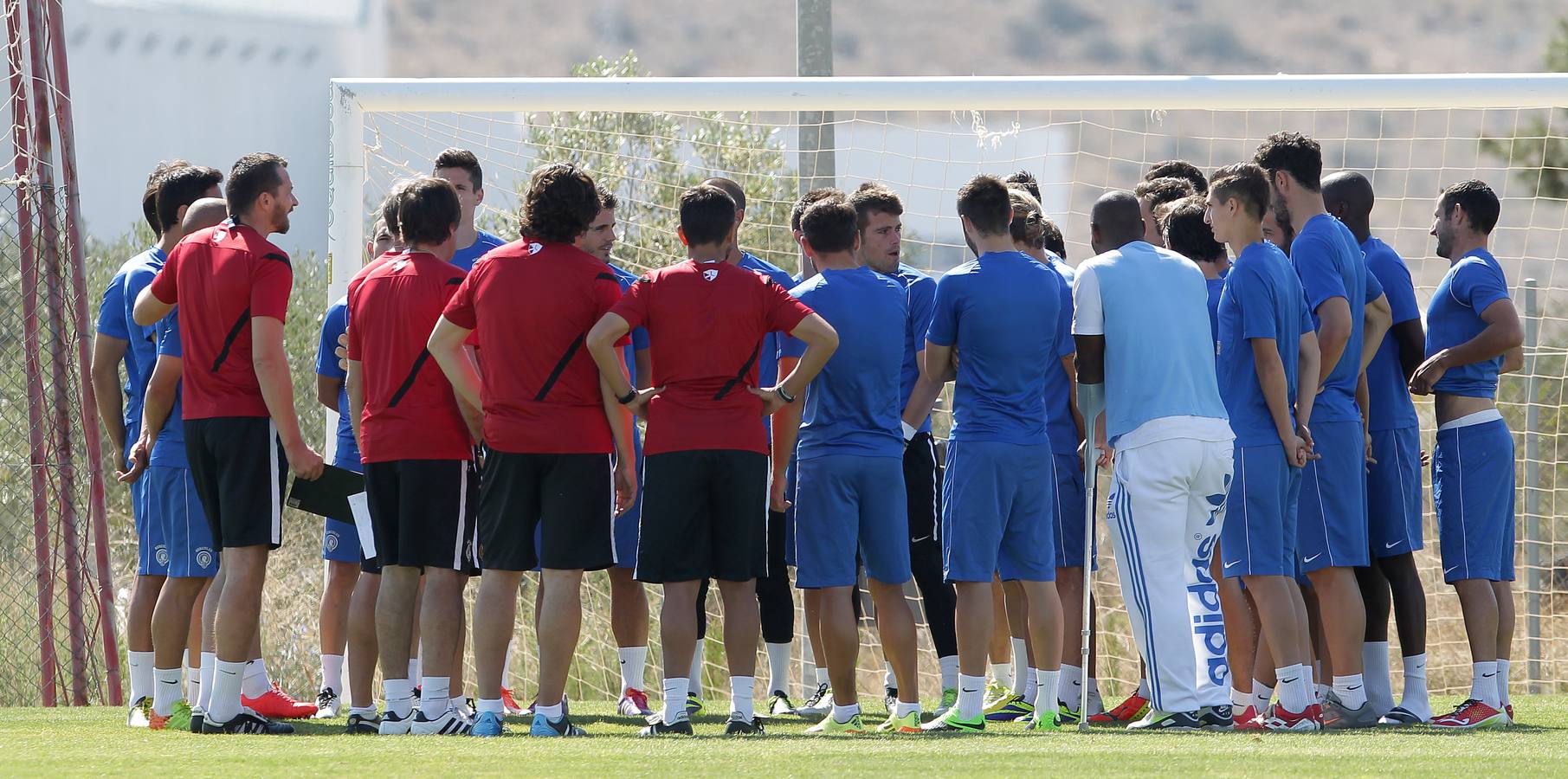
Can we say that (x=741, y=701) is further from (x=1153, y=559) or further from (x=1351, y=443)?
(x=1351, y=443)

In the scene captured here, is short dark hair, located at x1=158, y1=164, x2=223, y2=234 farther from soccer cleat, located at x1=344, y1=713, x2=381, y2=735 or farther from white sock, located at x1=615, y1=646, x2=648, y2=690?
white sock, located at x1=615, y1=646, x2=648, y2=690

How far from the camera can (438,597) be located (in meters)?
5.79

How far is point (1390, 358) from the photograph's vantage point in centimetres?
668

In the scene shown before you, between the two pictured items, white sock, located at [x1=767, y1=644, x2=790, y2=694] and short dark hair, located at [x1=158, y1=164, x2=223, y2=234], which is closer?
short dark hair, located at [x1=158, y1=164, x2=223, y2=234]

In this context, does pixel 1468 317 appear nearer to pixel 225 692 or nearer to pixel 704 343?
pixel 704 343

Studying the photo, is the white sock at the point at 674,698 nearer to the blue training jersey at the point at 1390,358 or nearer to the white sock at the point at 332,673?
the white sock at the point at 332,673

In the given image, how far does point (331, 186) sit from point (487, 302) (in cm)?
305

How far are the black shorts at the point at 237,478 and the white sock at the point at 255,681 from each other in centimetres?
104

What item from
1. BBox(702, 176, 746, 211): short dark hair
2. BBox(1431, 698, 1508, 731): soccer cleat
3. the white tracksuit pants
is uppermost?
BBox(702, 176, 746, 211): short dark hair

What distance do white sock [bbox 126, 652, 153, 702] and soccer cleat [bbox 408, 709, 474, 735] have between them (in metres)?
1.35

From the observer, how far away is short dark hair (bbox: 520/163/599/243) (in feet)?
18.7

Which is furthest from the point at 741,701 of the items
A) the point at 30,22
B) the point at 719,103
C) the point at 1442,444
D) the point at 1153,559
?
the point at 30,22

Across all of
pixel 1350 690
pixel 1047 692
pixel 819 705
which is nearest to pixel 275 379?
pixel 819 705

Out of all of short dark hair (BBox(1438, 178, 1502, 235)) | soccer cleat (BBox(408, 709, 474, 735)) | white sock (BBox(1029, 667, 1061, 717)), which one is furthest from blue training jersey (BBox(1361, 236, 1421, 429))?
soccer cleat (BBox(408, 709, 474, 735))
